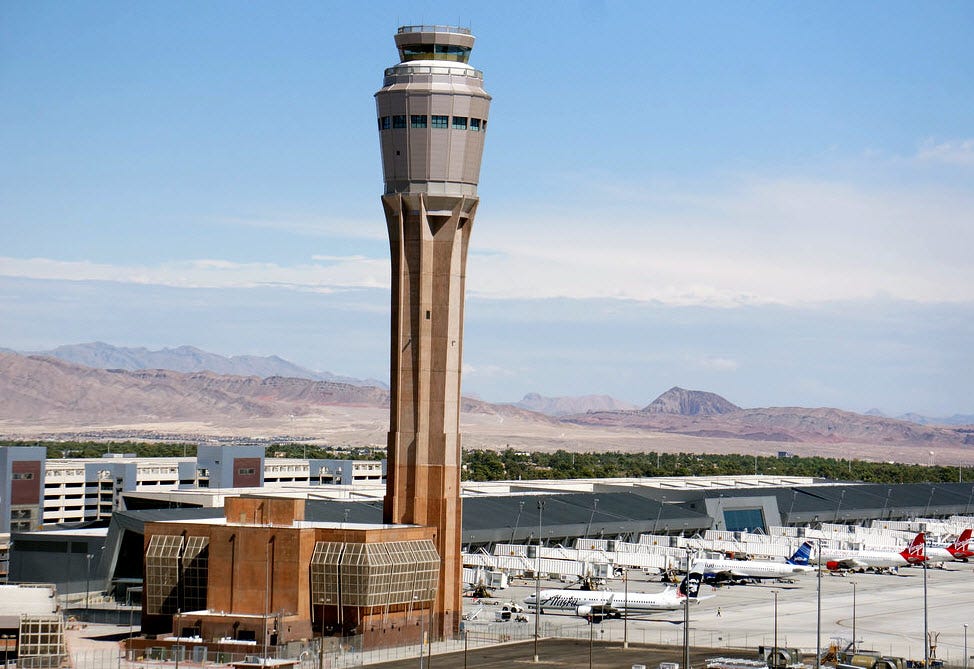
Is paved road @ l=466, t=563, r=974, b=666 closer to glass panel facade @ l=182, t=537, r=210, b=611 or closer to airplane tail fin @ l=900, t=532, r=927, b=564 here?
airplane tail fin @ l=900, t=532, r=927, b=564

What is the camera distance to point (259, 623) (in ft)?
352

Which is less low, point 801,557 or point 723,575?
point 801,557

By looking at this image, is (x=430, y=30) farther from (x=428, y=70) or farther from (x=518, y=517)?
(x=518, y=517)

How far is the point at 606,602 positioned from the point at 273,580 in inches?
1529

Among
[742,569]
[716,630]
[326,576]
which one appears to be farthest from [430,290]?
[742,569]

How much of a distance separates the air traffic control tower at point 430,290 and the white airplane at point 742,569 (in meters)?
52.9

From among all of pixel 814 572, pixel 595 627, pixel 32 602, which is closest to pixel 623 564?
pixel 814 572

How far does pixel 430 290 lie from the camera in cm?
12069

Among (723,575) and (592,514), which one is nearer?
(723,575)

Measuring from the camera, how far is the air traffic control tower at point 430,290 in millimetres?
119938

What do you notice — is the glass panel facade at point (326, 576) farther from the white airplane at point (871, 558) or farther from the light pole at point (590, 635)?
the white airplane at point (871, 558)

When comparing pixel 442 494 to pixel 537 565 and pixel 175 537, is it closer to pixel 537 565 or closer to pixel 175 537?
pixel 175 537

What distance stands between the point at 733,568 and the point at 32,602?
8896 centimetres

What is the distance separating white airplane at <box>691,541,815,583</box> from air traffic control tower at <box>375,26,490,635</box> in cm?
5291
